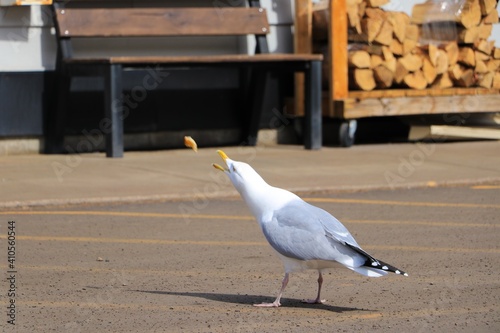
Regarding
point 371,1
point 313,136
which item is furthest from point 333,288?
point 371,1

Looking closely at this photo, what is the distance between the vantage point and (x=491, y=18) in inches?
576

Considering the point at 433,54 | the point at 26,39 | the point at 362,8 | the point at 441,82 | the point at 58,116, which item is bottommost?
the point at 58,116

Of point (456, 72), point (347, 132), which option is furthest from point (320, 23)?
point (456, 72)

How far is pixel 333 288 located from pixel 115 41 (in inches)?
297

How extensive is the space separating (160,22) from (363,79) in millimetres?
2568

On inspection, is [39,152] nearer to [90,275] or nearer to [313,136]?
[313,136]

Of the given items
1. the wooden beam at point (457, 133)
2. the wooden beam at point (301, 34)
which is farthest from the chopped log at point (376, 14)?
the wooden beam at point (457, 133)

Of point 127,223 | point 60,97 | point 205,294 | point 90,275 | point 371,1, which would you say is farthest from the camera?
point 371,1

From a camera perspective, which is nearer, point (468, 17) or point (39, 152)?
point (39, 152)

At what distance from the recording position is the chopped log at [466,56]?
1452 centimetres

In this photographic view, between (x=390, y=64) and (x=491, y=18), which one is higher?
(x=491, y=18)

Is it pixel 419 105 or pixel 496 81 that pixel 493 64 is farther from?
pixel 419 105

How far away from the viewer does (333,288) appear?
654 cm

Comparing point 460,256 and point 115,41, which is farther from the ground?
point 115,41
